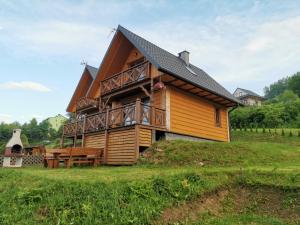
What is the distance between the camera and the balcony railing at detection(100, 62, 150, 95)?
1333 cm

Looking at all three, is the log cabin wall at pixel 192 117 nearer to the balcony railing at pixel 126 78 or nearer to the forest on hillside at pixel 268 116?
the balcony railing at pixel 126 78

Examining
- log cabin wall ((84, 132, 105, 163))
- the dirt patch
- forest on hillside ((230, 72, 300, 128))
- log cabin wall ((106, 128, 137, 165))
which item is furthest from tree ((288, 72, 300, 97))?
the dirt patch

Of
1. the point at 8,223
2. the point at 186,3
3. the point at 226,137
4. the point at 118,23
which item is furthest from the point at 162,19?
the point at 8,223

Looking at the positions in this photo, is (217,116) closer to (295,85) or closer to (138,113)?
(138,113)

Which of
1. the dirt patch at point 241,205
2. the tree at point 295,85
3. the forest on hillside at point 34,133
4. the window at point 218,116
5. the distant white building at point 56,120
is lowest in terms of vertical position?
the dirt patch at point 241,205

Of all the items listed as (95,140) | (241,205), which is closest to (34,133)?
(95,140)

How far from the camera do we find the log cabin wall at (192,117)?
1357 centimetres

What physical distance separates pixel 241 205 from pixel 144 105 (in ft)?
23.0

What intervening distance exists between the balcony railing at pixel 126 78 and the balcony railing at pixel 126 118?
2027 millimetres

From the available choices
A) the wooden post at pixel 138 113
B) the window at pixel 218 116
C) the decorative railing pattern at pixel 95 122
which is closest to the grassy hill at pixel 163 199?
the wooden post at pixel 138 113

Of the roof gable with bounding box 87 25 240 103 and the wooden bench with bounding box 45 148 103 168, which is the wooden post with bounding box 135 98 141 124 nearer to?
the roof gable with bounding box 87 25 240 103

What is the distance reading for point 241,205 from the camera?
5453 millimetres

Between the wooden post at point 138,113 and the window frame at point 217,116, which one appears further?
the window frame at point 217,116

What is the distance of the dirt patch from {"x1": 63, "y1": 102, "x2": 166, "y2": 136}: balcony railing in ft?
19.5
